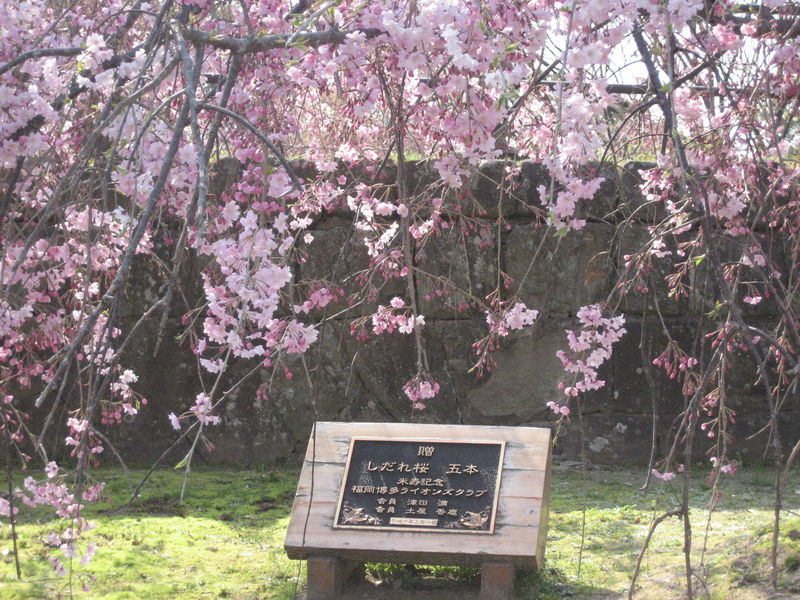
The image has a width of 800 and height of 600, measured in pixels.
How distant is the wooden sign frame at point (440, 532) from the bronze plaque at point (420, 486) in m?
0.03

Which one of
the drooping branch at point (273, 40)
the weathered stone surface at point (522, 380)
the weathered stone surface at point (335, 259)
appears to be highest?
the drooping branch at point (273, 40)

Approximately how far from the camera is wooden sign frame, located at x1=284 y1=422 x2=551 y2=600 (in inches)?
136

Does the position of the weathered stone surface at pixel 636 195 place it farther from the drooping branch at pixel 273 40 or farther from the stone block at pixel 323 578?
the drooping branch at pixel 273 40

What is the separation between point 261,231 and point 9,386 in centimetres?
412

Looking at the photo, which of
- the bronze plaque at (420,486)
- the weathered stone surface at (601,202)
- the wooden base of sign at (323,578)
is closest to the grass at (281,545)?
the wooden base of sign at (323,578)

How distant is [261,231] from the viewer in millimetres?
2359

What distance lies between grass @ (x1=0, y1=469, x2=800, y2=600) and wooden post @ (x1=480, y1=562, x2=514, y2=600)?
8.2 inches

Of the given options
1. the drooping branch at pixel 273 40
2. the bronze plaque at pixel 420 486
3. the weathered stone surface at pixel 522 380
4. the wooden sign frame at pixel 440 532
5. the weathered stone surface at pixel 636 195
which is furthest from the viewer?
the weathered stone surface at pixel 522 380

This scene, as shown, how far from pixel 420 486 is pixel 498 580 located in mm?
443

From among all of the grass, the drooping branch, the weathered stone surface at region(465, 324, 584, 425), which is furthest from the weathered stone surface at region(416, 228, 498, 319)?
the drooping branch

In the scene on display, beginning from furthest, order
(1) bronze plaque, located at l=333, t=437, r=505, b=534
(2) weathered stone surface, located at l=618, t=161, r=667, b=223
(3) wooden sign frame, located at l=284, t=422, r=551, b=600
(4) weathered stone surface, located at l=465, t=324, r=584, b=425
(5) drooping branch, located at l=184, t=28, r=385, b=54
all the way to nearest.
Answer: (4) weathered stone surface, located at l=465, t=324, r=584, b=425, (2) weathered stone surface, located at l=618, t=161, r=667, b=223, (1) bronze plaque, located at l=333, t=437, r=505, b=534, (3) wooden sign frame, located at l=284, t=422, r=551, b=600, (5) drooping branch, located at l=184, t=28, r=385, b=54

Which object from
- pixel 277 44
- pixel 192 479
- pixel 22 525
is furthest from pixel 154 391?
pixel 277 44

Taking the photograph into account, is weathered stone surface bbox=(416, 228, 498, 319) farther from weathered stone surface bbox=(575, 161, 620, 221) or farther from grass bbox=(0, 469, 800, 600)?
grass bbox=(0, 469, 800, 600)

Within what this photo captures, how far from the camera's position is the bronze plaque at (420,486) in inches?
141
